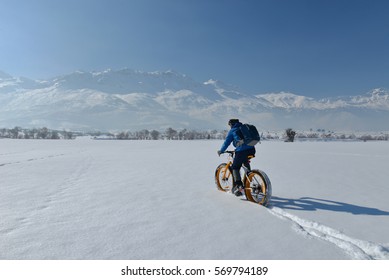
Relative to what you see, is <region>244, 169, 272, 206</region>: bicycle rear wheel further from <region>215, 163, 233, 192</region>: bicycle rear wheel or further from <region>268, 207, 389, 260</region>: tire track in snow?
<region>215, 163, 233, 192</region>: bicycle rear wheel

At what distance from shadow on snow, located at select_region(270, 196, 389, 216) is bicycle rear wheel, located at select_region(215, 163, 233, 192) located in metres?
1.37

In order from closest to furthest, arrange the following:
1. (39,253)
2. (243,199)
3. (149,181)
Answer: (39,253)
(243,199)
(149,181)

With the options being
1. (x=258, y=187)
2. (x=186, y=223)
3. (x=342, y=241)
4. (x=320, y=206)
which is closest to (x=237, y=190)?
(x=258, y=187)

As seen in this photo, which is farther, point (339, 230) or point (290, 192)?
point (290, 192)

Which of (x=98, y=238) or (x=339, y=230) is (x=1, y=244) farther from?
(x=339, y=230)

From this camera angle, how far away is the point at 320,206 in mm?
6043

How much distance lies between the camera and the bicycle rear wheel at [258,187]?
594cm

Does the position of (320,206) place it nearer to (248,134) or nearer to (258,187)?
(258,187)

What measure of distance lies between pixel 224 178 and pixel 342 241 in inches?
155

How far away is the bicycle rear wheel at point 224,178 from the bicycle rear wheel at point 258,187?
1.04 m
